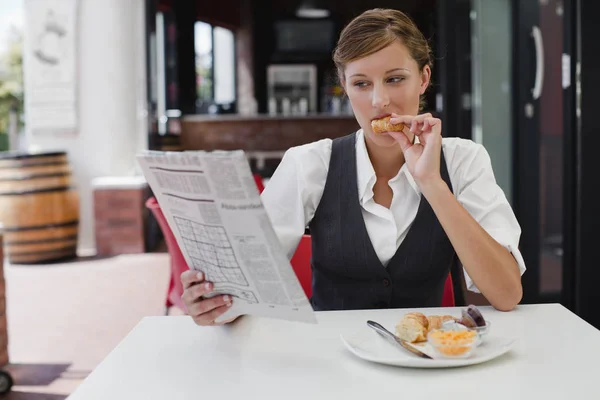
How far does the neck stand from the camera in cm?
181

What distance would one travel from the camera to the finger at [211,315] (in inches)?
50.9

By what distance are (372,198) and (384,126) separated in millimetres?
223

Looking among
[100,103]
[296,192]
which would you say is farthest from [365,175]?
[100,103]

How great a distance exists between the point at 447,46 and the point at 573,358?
13.7ft

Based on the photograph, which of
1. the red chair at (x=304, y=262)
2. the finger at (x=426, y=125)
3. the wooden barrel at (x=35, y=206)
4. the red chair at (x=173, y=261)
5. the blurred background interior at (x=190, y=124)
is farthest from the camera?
the wooden barrel at (x=35, y=206)

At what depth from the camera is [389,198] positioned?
1764mm

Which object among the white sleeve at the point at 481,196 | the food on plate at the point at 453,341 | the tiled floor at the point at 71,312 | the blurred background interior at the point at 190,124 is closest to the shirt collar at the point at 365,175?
the white sleeve at the point at 481,196

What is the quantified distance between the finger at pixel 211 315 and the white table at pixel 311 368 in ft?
0.07

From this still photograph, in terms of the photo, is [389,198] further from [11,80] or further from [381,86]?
[11,80]

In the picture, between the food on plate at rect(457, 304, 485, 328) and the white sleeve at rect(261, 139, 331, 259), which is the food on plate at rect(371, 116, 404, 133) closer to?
the white sleeve at rect(261, 139, 331, 259)

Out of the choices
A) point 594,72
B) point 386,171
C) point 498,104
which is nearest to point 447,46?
point 498,104

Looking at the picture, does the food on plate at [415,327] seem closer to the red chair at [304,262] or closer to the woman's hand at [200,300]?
the woman's hand at [200,300]

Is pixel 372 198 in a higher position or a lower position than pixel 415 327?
higher

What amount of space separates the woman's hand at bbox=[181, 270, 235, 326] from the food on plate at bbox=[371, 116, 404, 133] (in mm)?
554
